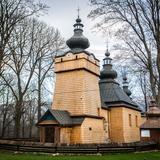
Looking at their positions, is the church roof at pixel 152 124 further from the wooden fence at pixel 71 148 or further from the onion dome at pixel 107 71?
the onion dome at pixel 107 71

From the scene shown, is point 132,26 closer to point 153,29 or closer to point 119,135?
point 153,29

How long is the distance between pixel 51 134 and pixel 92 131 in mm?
4003

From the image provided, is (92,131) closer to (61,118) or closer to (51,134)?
(61,118)

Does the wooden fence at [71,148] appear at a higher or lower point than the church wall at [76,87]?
lower

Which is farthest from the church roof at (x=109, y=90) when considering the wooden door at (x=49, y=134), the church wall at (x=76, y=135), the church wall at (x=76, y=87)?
the wooden door at (x=49, y=134)

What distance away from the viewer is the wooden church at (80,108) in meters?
25.2

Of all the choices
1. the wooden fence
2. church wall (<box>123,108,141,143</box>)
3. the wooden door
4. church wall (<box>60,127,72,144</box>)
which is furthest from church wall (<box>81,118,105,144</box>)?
the wooden fence

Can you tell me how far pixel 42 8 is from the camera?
19906 mm

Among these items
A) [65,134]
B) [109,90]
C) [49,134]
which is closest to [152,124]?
[65,134]

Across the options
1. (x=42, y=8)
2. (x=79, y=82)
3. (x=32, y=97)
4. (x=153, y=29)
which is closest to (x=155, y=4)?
(x=153, y=29)

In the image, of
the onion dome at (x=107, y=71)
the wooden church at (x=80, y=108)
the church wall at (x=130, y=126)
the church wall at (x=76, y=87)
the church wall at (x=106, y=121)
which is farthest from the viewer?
the onion dome at (x=107, y=71)

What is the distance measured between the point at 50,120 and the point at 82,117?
2.82 metres

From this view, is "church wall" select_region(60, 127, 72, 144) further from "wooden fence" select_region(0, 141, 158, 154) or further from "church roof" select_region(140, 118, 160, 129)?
"church roof" select_region(140, 118, 160, 129)

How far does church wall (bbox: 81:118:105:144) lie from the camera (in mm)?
25597
